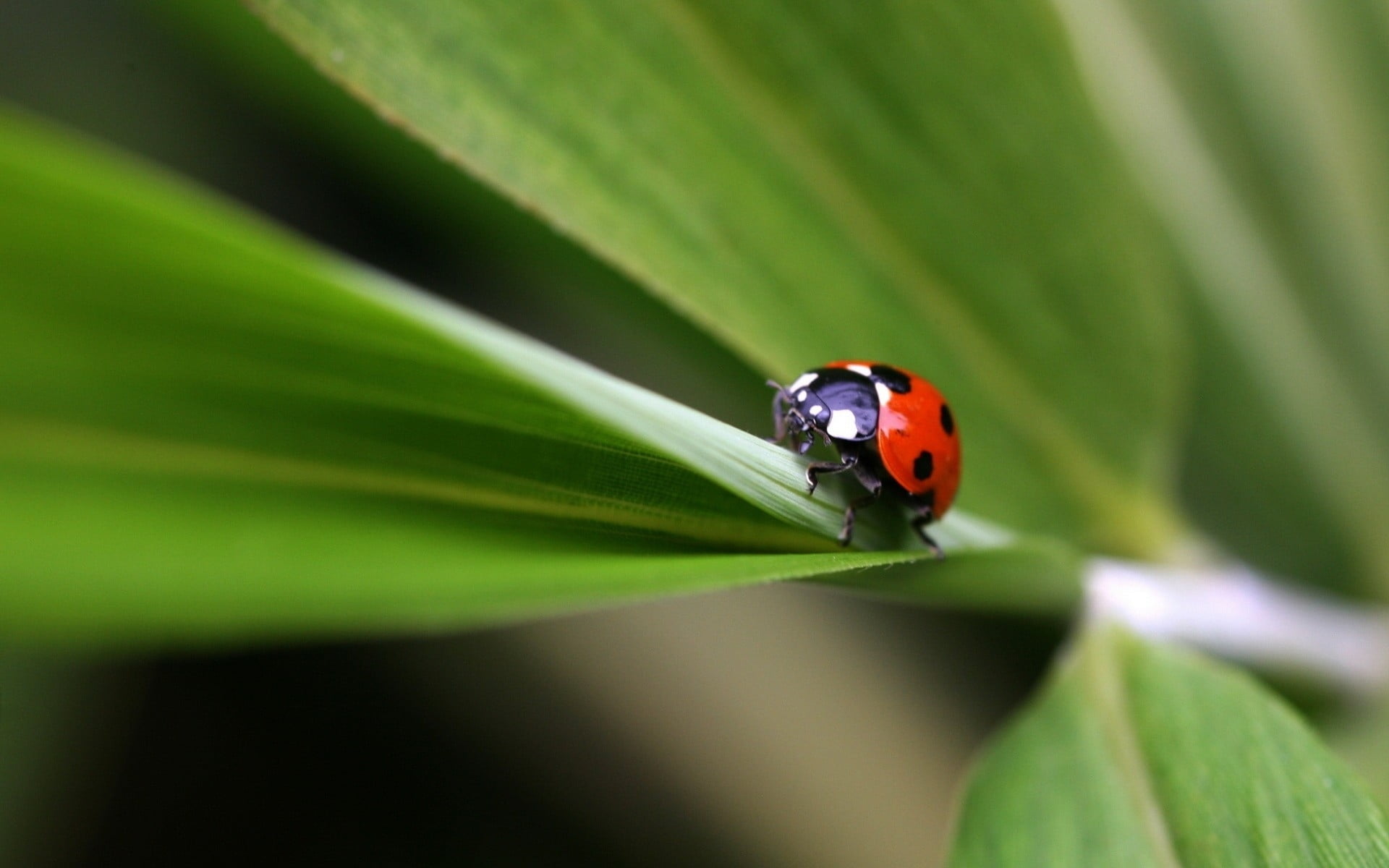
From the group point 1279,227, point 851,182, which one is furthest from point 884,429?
point 1279,227

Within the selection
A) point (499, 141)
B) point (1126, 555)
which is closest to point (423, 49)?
point (499, 141)

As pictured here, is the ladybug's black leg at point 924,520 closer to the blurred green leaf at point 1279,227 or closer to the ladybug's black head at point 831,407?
the ladybug's black head at point 831,407

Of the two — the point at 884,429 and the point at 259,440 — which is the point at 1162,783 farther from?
the point at 259,440

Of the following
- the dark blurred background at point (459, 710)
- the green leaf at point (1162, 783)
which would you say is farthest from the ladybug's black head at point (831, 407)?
the dark blurred background at point (459, 710)

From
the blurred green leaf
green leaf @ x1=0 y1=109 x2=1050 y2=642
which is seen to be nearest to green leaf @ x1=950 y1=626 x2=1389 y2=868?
green leaf @ x1=0 y1=109 x2=1050 y2=642

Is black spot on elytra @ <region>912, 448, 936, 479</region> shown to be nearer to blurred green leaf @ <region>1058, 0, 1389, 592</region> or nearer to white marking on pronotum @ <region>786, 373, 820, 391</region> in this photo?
white marking on pronotum @ <region>786, 373, 820, 391</region>

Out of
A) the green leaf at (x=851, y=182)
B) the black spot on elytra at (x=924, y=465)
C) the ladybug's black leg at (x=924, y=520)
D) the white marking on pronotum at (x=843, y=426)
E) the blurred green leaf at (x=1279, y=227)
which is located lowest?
the ladybug's black leg at (x=924, y=520)

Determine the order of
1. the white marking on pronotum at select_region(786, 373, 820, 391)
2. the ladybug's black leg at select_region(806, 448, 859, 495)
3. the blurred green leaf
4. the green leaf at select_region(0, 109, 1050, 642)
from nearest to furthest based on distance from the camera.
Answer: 1. the green leaf at select_region(0, 109, 1050, 642)
2. the ladybug's black leg at select_region(806, 448, 859, 495)
3. the white marking on pronotum at select_region(786, 373, 820, 391)
4. the blurred green leaf
